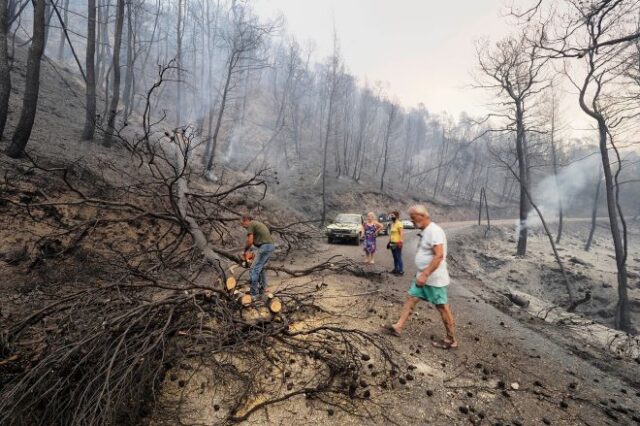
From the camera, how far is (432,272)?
452 centimetres

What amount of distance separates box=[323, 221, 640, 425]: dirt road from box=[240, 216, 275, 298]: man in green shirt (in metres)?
2.19

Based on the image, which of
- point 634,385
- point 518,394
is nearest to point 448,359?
point 518,394

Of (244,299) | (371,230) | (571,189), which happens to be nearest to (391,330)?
(244,299)

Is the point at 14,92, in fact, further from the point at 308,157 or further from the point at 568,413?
the point at 308,157

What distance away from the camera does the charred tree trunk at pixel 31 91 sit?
26.9ft

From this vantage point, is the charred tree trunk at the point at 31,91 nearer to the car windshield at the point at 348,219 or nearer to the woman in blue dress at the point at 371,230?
the woman in blue dress at the point at 371,230

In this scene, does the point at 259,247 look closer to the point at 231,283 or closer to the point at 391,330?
the point at 231,283

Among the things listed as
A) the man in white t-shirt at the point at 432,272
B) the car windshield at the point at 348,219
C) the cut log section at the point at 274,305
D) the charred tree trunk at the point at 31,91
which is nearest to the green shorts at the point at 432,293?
the man in white t-shirt at the point at 432,272

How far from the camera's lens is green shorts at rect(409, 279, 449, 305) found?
178 inches

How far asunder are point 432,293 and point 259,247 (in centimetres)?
333

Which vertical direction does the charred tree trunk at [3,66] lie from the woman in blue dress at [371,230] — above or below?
above

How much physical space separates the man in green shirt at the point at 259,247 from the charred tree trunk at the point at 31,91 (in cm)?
657

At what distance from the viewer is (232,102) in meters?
44.6

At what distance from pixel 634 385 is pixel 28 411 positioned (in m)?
6.93
